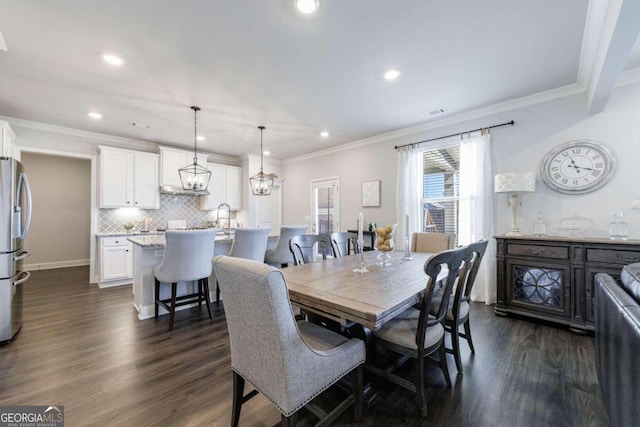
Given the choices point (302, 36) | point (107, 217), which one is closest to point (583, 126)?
point (302, 36)

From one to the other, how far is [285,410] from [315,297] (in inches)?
20.3

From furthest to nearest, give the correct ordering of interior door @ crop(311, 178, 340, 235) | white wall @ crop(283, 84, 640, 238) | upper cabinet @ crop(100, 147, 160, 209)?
interior door @ crop(311, 178, 340, 235) < upper cabinet @ crop(100, 147, 160, 209) < white wall @ crop(283, 84, 640, 238)

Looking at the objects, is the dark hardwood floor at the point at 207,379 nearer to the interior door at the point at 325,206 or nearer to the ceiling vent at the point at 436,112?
the ceiling vent at the point at 436,112

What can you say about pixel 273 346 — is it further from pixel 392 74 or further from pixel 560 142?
pixel 560 142

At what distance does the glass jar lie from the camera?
263cm

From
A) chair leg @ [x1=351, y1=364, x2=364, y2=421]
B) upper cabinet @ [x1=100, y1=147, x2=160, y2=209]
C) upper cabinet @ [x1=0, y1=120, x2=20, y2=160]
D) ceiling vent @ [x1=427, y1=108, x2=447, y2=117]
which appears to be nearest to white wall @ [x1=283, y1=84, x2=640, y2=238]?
ceiling vent @ [x1=427, y1=108, x2=447, y2=117]

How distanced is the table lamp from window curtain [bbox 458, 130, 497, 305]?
300 mm

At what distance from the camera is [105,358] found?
7.27 ft

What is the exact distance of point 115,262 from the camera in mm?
4562

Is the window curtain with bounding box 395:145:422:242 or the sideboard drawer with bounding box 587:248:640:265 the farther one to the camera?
the window curtain with bounding box 395:145:422:242

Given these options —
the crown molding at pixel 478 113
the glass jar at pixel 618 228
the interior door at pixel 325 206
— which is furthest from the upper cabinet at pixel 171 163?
the glass jar at pixel 618 228

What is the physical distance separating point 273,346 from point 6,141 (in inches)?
196

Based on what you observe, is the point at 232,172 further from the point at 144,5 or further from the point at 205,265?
the point at 144,5

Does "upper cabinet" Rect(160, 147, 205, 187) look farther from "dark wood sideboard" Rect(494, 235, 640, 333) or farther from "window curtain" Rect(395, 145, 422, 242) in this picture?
"dark wood sideboard" Rect(494, 235, 640, 333)
